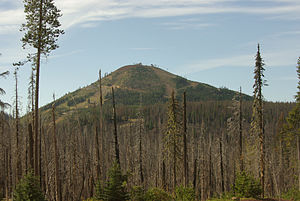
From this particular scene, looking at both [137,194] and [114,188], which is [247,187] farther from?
[114,188]

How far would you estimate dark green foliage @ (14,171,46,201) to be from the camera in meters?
18.7

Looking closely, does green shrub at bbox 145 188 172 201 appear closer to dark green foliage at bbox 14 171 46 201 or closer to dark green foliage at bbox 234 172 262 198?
dark green foliage at bbox 234 172 262 198

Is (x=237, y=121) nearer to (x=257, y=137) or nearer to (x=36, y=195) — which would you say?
(x=257, y=137)

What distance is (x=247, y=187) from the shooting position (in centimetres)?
2902

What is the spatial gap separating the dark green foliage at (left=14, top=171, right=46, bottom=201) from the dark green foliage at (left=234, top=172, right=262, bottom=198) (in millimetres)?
17514

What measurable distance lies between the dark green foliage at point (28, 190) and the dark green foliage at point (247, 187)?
1751 cm

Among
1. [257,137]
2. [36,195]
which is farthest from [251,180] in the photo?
[36,195]

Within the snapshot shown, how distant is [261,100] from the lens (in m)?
31.9

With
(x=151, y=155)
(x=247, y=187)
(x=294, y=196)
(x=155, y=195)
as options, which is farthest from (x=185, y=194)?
(x=151, y=155)

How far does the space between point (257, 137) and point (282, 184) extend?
127 ft

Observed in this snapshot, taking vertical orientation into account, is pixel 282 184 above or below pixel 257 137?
below

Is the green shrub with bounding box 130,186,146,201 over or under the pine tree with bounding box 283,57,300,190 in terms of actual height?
under

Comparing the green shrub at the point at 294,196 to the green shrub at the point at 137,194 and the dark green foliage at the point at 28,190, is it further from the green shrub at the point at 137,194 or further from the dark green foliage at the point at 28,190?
the dark green foliage at the point at 28,190

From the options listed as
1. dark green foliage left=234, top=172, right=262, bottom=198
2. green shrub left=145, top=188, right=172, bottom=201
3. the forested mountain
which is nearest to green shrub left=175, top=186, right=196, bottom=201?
green shrub left=145, top=188, right=172, bottom=201
